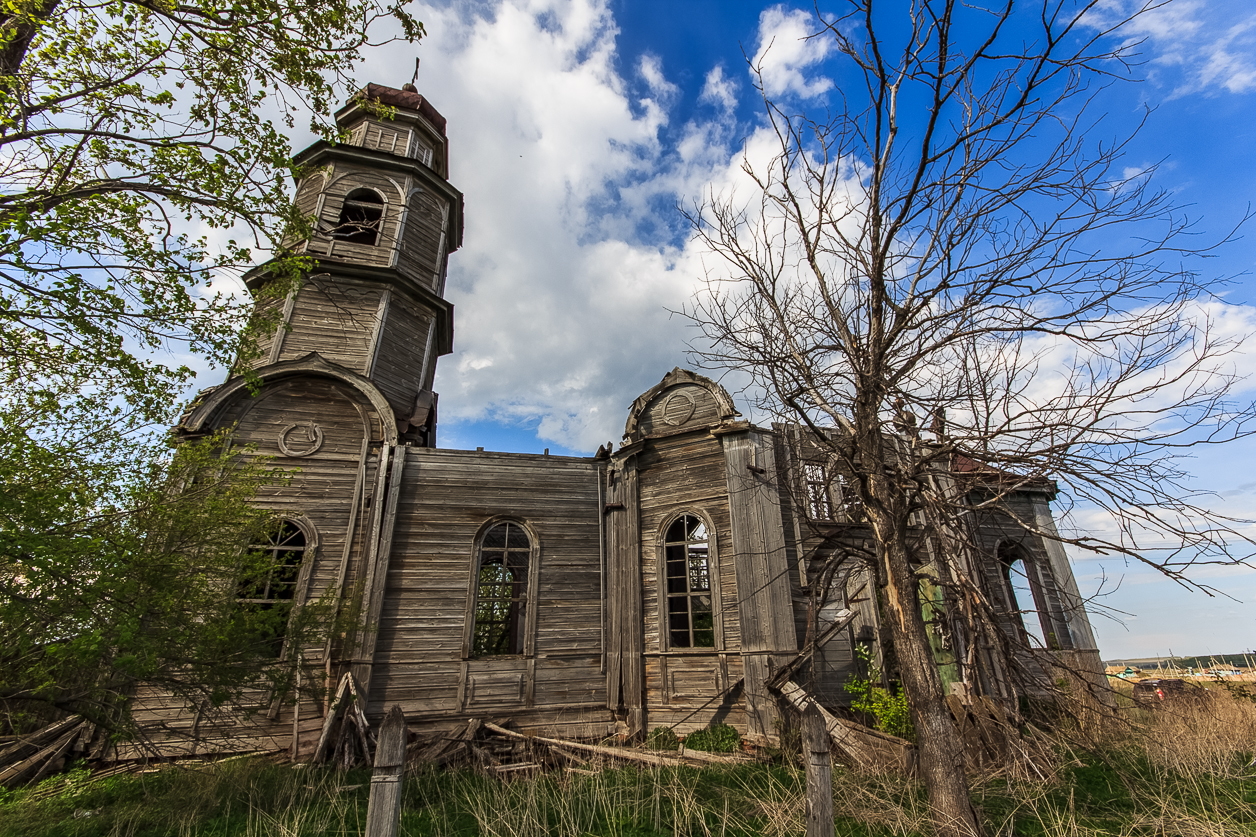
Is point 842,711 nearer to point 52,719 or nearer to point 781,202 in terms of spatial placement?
point 781,202

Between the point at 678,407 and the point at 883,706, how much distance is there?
20.6 ft

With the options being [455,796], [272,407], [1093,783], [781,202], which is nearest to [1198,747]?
[1093,783]

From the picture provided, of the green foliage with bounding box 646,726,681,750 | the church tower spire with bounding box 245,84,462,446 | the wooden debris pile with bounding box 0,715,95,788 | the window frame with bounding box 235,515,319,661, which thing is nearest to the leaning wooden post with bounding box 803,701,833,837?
the green foliage with bounding box 646,726,681,750

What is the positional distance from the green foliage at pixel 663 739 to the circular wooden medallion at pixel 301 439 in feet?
27.9

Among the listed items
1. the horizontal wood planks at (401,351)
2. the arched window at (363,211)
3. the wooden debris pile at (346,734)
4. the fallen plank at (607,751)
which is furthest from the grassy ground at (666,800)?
the arched window at (363,211)

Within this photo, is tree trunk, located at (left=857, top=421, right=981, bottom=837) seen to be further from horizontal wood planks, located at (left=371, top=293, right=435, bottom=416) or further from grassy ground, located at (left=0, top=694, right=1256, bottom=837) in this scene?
horizontal wood planks, located at (left=371, top=293, right=435, bottom=416)

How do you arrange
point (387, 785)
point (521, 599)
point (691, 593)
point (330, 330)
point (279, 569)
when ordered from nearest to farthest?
point (387, 785), point (691, 593), point (279, 569), point (521, 599), point (330, 330)

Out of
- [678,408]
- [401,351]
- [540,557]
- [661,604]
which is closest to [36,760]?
[540,557]

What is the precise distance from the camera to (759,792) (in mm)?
6242

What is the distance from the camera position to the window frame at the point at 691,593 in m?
10.0

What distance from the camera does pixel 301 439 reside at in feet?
38.0

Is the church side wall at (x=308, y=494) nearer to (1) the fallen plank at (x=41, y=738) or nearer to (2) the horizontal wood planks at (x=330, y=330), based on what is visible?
(1) the fallen plank at (x=41, y=738)

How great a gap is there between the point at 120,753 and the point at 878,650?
40.1 ft

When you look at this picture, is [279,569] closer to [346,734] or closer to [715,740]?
[346,734]
